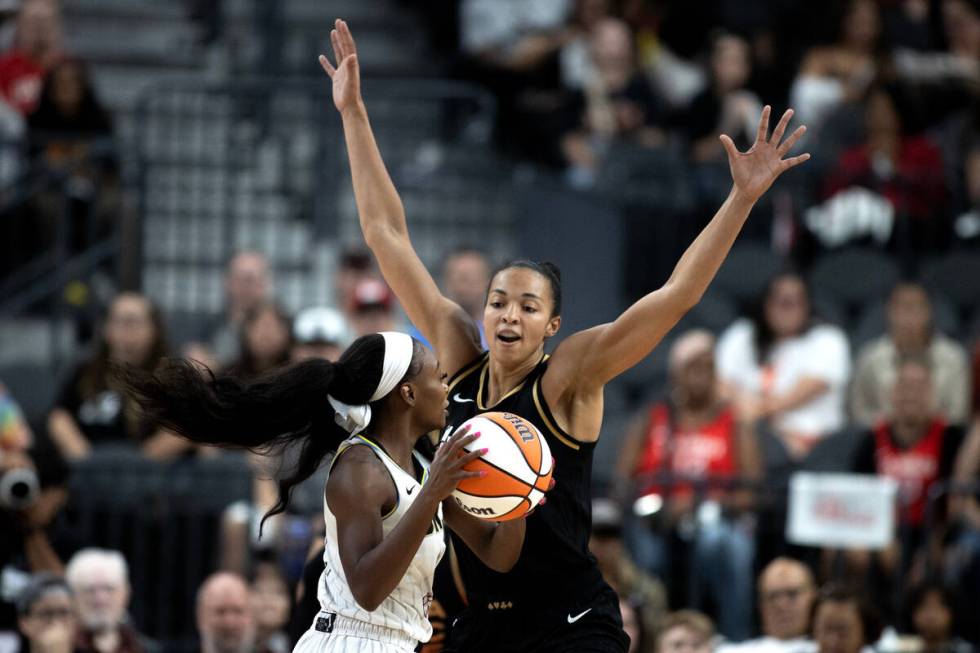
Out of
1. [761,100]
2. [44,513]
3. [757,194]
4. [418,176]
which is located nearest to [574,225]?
[418,176]

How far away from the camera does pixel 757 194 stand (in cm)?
656

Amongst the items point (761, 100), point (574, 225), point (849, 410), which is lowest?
point (849, 410)

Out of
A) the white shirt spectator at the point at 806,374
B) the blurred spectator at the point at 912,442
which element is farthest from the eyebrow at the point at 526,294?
→ the white shirt spectator at the point at 806,374

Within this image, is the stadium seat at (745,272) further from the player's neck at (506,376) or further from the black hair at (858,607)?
the player's neck at (506,376)

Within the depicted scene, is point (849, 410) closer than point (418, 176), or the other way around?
point (849, 410)

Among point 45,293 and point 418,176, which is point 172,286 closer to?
point 45,293

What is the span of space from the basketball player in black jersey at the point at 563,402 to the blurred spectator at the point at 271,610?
340cm

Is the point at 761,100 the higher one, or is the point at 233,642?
the point at 761,100

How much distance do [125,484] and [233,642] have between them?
1.38m

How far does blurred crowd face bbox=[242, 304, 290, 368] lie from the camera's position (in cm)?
1127

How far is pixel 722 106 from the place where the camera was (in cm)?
1470

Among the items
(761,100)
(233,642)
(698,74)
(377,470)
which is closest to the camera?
(377,470)

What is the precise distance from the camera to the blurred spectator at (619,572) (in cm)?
973

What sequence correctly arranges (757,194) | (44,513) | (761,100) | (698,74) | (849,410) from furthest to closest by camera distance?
1. (698,74)
2. (761,100)
3. (849,410)
4. (44,513)
5. (757,194)
